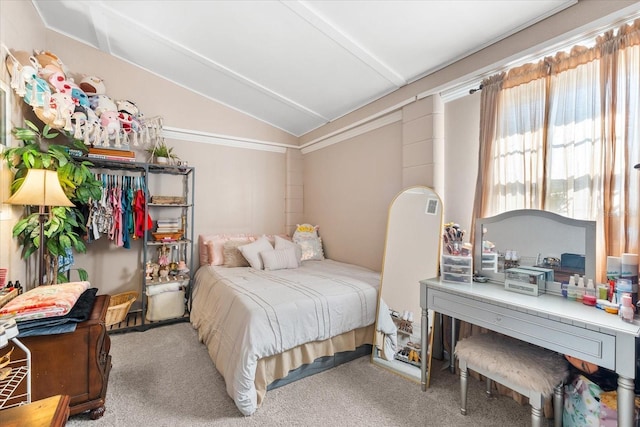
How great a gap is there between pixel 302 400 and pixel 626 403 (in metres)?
1.66

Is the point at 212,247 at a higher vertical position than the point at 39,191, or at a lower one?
lower

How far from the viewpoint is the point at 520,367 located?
1.52 metres

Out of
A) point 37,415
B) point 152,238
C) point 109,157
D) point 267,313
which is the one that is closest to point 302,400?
point 267,313

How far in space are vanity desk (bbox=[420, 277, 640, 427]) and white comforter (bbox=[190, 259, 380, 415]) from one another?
63 centimetres

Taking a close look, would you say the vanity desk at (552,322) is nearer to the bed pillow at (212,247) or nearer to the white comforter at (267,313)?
the white comforter at (267,313)

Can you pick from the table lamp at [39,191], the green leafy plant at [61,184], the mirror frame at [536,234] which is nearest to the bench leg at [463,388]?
the mirror frame at [536,234]

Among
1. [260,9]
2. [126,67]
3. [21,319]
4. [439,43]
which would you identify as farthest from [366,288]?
[126,67]

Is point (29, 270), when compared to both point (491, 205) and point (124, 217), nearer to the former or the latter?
point (124, 217)

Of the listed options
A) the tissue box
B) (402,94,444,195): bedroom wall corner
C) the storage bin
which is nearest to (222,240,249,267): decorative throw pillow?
the storage bin

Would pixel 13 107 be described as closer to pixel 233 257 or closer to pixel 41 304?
pixel 41 304

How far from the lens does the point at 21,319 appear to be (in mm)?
1449

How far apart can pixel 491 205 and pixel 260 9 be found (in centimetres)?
228

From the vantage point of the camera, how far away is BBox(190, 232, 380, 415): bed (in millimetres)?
1854

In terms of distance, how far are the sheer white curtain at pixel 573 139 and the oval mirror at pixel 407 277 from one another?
40 centimetres
